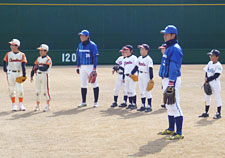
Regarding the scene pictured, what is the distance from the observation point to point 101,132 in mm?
8805

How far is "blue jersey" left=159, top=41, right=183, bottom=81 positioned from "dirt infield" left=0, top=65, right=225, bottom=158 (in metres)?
1.32

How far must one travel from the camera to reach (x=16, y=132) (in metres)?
8.82

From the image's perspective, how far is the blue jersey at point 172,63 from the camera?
7961mm

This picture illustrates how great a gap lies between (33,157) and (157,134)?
115 inches

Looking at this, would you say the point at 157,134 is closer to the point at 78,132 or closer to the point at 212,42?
the point at 78,132

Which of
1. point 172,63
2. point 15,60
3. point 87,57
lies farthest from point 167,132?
point 15,60

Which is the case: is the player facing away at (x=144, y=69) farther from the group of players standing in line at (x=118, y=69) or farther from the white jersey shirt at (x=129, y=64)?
the white jersey shirt at (x=129, y=64)

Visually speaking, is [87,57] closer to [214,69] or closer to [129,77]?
[129,77]

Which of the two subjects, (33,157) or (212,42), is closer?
(33,157)

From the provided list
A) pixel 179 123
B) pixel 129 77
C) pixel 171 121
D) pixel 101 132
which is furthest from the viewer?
pixel 129 77

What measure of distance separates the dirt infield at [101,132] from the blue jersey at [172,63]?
4.33 ft

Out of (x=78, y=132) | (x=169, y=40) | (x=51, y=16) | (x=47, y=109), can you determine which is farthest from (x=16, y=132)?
(x=51, y=16)

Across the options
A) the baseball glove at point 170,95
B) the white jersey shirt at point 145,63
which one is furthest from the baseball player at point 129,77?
the baseball glove at point 170,95

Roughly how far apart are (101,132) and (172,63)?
7.20 feet
